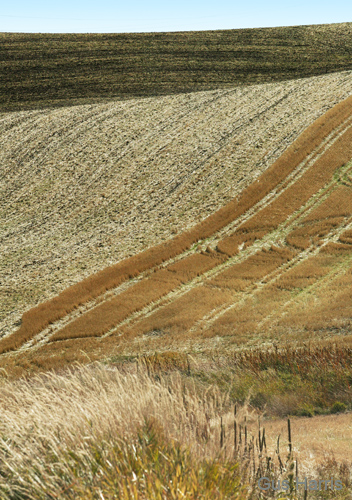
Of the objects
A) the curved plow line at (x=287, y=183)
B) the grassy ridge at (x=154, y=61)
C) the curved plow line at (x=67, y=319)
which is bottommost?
the curved plow line at (x=67, y=319)

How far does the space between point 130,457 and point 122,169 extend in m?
30.6

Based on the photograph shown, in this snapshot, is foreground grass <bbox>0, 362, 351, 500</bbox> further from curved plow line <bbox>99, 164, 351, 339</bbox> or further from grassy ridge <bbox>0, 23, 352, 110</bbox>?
grassy ridge <bbox>0, 23, 352, 110</bbox>

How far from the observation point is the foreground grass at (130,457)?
15.4 feet

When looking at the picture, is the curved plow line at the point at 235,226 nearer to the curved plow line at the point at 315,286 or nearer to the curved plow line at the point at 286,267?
the curved plow line at the point at 286,267

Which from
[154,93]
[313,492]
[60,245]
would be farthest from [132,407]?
[154,93]

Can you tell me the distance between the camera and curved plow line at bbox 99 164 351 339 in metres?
19.6

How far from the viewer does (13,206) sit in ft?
108

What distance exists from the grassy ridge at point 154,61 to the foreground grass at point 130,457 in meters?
44.7

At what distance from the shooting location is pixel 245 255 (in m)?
23.2

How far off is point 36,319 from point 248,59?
42.7 meters

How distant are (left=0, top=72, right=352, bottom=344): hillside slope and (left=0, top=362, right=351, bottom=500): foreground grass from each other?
48.8 feet

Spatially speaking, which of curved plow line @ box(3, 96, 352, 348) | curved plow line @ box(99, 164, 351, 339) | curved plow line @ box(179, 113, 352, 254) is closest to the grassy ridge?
curved plow line @ box(3, 96, 352, 348)

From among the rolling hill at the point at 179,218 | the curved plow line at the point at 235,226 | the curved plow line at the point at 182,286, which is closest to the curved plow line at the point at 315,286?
the rolling hill at the point at 179,218

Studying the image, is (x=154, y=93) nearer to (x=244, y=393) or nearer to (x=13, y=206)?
(x=13, y=206)
